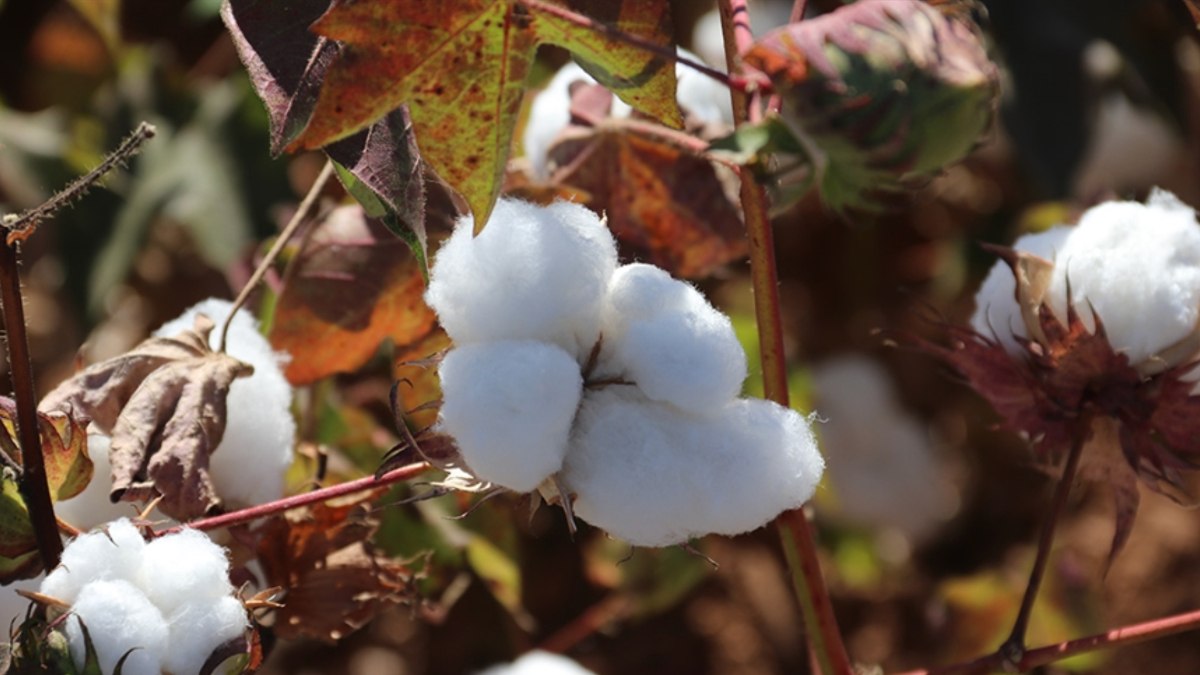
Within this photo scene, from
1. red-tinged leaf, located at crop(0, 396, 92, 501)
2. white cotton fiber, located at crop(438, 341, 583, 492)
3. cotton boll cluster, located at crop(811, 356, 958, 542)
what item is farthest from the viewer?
cotton boll cluster, located at crop(811, 356, 958, 542)

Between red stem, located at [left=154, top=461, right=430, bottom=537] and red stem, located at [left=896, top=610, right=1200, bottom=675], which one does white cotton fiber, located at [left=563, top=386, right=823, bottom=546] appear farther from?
red stem, located at [left=896, top=610, right=1200, bottom=675]

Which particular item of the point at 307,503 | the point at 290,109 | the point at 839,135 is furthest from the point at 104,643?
the point at 839,135

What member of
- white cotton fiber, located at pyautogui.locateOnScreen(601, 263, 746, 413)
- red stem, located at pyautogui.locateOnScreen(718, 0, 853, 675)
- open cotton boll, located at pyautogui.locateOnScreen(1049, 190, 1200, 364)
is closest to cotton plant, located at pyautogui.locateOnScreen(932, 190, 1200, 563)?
open cotton boll, located at pyautogui.locateOnScreen(1049, 190, 1200, 364)

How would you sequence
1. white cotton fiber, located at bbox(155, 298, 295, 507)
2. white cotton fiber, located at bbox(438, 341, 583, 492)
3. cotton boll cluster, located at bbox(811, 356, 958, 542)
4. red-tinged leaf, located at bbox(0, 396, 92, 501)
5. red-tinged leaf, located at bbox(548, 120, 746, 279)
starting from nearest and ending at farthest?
1. white cotton fiber, located at bbox(438, 341, 583, 492)
2. red-tinged leaf, located at bbox(0, 396, 92, 501)
3. white cotton fiber, located at bbox(155, 298, 295, 507)
4. red-tinged leaf, located at bbox(548, 120, 746, 279)
5. cotton boll cluster, located at bbox(811, 356, 958, 542)

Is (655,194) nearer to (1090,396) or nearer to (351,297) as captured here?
(351,297)

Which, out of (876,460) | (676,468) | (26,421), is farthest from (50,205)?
(876,460)

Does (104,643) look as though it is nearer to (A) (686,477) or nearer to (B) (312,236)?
(A) (686,477)

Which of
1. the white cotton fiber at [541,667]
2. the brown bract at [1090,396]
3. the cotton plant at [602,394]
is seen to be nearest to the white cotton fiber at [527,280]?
the cotton plant at [602,394]
